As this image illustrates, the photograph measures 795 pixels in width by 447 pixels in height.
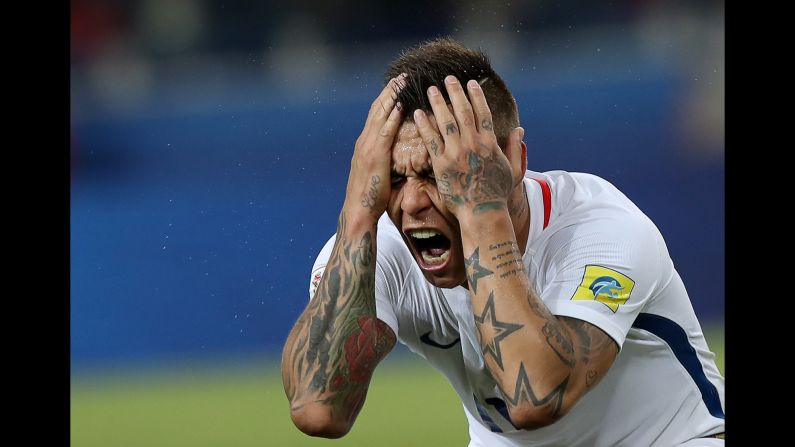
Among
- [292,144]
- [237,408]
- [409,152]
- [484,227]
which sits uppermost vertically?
[292,144]

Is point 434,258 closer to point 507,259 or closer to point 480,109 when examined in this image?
point 507,259

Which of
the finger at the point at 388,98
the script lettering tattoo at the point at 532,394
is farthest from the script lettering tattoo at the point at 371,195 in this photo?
the script lettering tattoo at the point at 532,394

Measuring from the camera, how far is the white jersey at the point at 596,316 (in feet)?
7.38

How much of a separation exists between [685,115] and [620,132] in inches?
16.5

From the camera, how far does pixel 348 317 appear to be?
2.42 m

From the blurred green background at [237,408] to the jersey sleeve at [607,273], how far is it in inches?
95.2

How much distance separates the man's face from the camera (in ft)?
7.55

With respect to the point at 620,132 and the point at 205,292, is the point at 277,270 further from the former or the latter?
the point at 620,132

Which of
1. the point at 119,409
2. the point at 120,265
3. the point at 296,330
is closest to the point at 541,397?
the point at 296,330

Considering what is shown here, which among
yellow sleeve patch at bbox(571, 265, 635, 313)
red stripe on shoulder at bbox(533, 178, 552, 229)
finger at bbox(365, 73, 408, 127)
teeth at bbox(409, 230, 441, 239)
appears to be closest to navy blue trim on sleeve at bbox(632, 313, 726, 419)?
yellow sleeve patch at bbox(571, 265, 635, 313)

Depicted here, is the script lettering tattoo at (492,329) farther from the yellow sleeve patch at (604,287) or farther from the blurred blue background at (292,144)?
the blurred blue background at (292,144)

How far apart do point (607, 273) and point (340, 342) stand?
677 mm

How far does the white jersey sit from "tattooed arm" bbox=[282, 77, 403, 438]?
14 cm

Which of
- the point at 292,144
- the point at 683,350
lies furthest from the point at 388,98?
the point at 292,144
